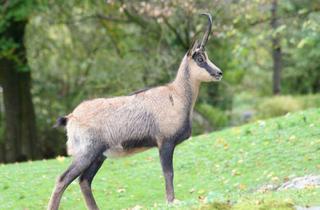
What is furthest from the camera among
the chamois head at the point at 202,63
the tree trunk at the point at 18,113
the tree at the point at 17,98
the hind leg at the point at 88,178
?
the tree trunk at the point at 18,113

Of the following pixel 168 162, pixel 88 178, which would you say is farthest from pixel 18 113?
pixel 168 162

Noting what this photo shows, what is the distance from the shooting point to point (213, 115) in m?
28.5

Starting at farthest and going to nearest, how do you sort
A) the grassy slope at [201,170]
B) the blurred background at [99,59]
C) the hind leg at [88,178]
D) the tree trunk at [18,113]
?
1. the blurred background at [99,59]
2. the tree trunk at [18,113]
3. the grassy slope at [201,170]
4. the hind leg at [88,178]

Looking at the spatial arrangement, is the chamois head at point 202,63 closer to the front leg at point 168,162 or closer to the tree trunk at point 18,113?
the front leg at point 168,162

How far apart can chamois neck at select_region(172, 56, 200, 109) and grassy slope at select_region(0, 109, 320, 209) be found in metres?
1.70

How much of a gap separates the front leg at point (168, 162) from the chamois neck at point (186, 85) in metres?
0.77

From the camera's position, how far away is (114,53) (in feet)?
91.0

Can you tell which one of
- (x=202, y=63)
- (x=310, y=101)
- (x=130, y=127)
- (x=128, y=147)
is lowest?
(x=310, y=101)

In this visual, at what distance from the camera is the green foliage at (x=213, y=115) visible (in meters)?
28.0

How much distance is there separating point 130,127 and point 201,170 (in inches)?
175

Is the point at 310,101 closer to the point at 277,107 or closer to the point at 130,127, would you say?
the point at 277,107

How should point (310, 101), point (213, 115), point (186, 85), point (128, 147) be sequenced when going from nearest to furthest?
point (128, 147)
point (186, 85)
point (213, 115)
point (310, 101)

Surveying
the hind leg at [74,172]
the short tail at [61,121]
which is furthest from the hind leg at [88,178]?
the short tail at [61,121]

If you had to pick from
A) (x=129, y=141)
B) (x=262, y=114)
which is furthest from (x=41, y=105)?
(x=129, y=141)
